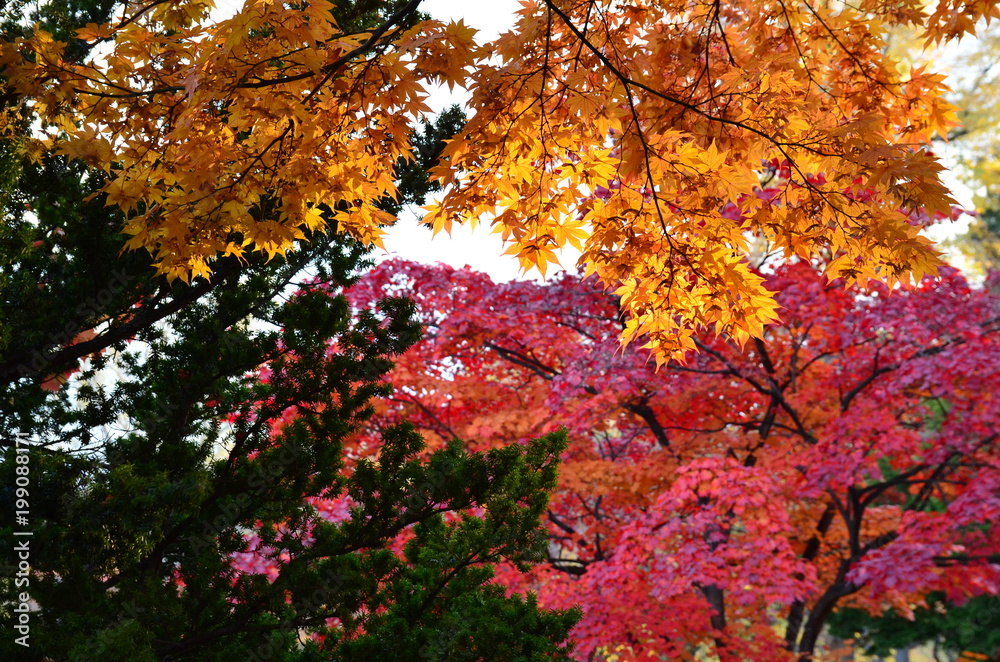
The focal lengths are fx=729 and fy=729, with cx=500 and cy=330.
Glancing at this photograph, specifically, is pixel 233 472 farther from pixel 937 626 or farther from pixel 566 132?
pixel 937 626

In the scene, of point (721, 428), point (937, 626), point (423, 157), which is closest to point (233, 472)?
point (423, 157)

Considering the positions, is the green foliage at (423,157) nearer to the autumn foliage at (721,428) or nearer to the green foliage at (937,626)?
the autumn foliage at (721,428)

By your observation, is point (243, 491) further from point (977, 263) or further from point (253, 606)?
point (977, 263)

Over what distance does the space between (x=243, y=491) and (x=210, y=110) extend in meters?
1.81

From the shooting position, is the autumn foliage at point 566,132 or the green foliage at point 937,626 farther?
the green foliage at point 937,626

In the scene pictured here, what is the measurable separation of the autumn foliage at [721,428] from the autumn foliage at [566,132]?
131 inches

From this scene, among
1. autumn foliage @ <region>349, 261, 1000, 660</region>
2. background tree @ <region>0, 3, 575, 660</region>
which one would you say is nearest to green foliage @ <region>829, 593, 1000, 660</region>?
autumn foliage @ <region>349, 261, 1000, 660</region>

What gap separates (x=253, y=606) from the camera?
3.65 meters

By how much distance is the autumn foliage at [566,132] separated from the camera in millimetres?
2701

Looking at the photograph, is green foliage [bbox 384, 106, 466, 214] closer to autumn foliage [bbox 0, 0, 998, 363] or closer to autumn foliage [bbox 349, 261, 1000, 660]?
autumn foliage [bbox 0, 0, 998, 363]

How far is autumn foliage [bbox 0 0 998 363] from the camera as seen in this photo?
8.86ft

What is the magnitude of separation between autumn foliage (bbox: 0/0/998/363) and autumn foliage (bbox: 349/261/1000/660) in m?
3.32

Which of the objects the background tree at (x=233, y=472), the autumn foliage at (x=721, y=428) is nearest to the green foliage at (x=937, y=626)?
the autumn foliage at (x=721, y=428)

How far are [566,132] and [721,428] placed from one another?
19.0 ft
